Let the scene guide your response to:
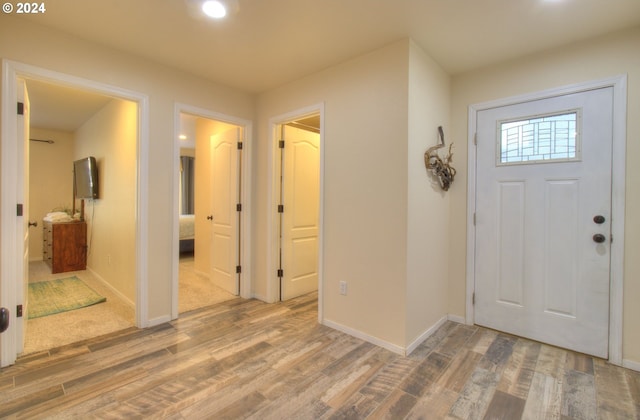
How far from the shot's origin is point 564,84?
236cm

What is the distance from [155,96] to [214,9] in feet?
3.90

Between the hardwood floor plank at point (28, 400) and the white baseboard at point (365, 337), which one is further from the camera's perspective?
the white baseboard at point (365, 337)

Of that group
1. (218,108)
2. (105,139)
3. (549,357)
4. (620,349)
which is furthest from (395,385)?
(105,139)

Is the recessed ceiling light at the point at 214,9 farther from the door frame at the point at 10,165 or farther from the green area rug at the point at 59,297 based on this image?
the green area rug at the point at 59,297

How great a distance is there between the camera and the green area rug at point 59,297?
122 inches

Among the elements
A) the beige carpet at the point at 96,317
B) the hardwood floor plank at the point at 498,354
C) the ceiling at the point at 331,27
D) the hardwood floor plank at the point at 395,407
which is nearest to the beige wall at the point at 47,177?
the beige carpet at the point at 96,317

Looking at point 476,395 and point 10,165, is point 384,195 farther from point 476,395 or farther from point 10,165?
point 10,165

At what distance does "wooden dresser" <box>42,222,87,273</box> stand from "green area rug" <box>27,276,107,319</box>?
0.55 m

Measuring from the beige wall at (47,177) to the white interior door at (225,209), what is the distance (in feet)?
12.2

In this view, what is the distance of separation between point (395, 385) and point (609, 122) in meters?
2.46

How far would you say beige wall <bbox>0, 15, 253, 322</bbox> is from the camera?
2297 mm

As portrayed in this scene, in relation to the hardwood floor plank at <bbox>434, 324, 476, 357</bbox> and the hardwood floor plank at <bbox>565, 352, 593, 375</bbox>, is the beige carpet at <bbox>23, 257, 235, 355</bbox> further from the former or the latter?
the hardwood floor plank at <bbox>565, 352, 593, 375</bbox>

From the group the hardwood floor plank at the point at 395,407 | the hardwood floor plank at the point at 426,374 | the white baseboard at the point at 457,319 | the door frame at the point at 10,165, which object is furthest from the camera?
the white baseboard at the point at 457,319

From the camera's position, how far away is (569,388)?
1901 mm
